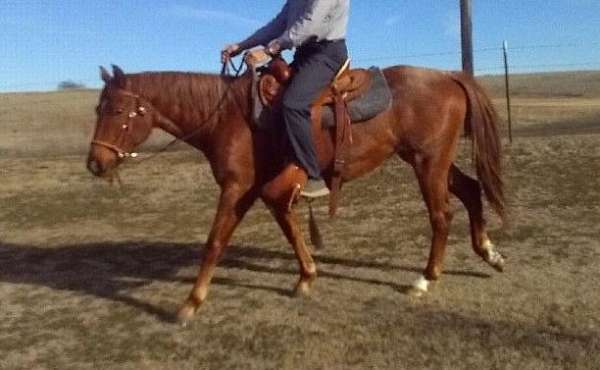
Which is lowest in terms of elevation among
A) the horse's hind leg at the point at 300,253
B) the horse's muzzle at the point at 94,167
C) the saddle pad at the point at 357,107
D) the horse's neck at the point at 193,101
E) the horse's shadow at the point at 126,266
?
the horse's shadow at the point at 126,266

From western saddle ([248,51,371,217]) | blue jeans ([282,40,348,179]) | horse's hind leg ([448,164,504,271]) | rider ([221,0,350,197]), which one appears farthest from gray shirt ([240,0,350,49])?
horse's hind leg ([448,164,504,271])

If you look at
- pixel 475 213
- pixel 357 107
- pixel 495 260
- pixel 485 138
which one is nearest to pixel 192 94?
pixel 357 107

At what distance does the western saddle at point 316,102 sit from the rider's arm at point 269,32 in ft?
1.04

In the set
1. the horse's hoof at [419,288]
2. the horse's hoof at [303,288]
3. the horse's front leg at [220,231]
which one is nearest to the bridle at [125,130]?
the horse's front leg at [220,231]

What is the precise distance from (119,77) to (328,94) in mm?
1524

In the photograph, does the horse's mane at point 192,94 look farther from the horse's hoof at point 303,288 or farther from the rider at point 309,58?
the horse's hoof at point 303,288

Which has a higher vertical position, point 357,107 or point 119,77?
point 119,77

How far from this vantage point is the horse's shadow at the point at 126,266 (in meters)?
5.79

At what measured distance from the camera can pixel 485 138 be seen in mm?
5547

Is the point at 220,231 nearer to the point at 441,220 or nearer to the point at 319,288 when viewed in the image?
the point at 319,288

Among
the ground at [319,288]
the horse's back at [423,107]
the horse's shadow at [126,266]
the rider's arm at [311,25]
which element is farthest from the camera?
the horse's shadow at [126,266]

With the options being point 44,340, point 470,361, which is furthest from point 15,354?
point 470,361

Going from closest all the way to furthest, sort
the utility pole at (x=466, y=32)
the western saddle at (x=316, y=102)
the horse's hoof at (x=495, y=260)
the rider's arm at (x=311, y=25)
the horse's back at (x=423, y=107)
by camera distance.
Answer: the rider's arm at (x=311, y=25) → the western saddle at (x=316, y=102) → the horse's back at (x=423, y=107) → the horse's hoof at (x=495, y=260) → the utility pole at (x=466, y=32)

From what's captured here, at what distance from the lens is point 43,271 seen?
21.7 ft
